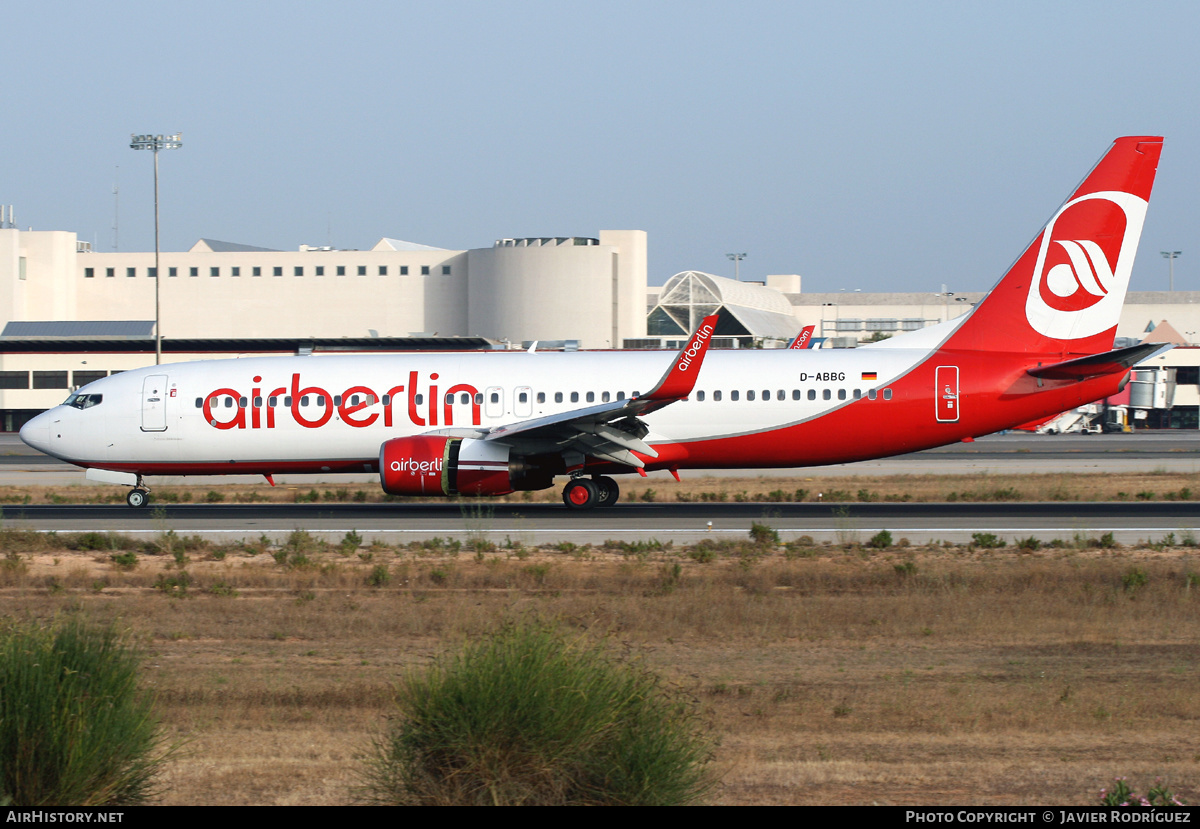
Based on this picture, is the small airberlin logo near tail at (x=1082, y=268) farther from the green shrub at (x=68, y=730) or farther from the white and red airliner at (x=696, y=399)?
the green shrub at (x=68, y=730)

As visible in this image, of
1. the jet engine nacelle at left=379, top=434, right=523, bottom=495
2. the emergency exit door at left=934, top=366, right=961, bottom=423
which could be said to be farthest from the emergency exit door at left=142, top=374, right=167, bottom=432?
the emergency exit door at left=934, top=366, right=961, bottom=423

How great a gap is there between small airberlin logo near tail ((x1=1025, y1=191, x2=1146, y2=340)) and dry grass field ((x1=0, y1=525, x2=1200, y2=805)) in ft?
24.9

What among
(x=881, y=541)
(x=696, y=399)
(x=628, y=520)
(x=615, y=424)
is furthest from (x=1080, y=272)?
(x=628, y=520)

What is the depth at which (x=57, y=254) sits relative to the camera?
90.9 m

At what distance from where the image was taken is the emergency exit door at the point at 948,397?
2433cm

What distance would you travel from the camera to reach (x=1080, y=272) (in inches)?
971

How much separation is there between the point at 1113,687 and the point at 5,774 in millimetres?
8752

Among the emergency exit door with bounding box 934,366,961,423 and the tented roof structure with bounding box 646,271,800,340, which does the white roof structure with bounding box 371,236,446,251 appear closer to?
the tented roof structure with bounding box 646,271,800,340

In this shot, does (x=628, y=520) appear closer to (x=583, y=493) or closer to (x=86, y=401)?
(x=583, y=493)

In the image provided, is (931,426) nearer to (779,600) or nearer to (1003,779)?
(779,600)

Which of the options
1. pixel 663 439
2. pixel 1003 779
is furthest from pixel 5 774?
pixel 663 439

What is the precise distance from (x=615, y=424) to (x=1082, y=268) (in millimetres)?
10828

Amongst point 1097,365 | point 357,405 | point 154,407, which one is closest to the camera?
point 1097,365

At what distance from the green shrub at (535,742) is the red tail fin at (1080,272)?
67.0 ft
